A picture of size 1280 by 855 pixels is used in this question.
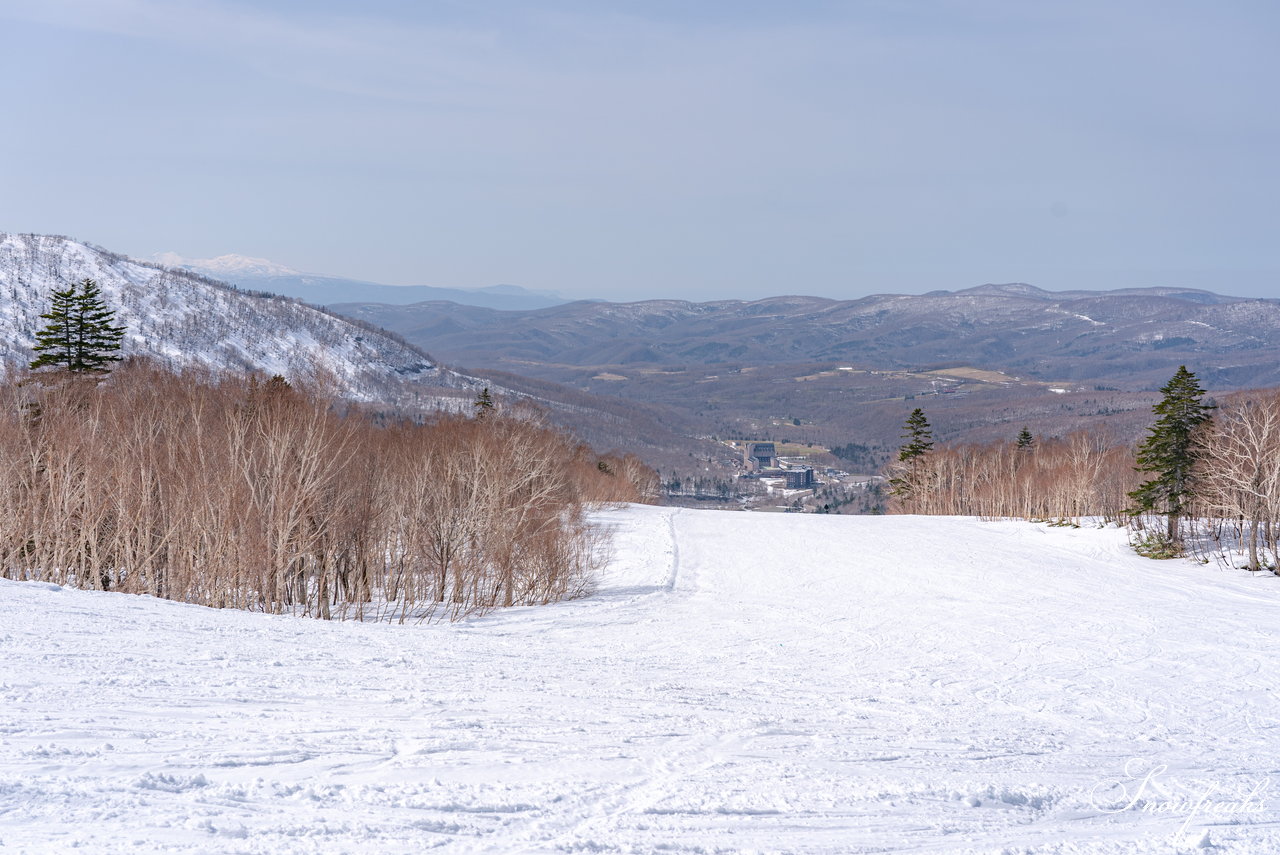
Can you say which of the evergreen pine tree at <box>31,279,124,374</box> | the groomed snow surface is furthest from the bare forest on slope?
the groomed snow surface

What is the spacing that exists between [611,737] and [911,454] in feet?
252

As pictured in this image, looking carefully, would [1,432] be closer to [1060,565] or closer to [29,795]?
[29,795]

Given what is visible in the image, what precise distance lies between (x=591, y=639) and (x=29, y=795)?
14.3m

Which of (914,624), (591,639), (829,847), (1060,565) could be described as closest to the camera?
(829,847)

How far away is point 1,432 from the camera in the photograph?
25.8 metres

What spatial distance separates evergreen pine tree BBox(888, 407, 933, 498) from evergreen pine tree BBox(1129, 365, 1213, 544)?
33.4m

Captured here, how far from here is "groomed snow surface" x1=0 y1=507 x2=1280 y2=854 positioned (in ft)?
21.7


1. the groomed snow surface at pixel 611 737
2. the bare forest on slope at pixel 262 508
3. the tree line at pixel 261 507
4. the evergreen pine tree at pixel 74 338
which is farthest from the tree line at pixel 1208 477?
the evergreen pine tree at pixel 74 338

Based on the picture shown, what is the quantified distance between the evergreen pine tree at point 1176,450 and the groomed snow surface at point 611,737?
67.9 feet

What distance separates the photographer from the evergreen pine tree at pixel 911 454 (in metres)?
77.9

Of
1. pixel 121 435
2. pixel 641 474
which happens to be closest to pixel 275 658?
pixel 121 435

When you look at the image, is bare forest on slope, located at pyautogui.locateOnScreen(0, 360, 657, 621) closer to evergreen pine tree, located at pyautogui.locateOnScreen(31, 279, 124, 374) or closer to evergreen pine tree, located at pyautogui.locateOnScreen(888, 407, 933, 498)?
evergreen pine tree, located at pyautogui.locateOnScreen(31, 279, 124, 374)

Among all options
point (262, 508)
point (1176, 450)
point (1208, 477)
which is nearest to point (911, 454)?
point (1176, 450)

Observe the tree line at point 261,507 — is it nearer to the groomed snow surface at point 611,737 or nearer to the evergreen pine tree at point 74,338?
the evergreen pine tree at point 74,338
